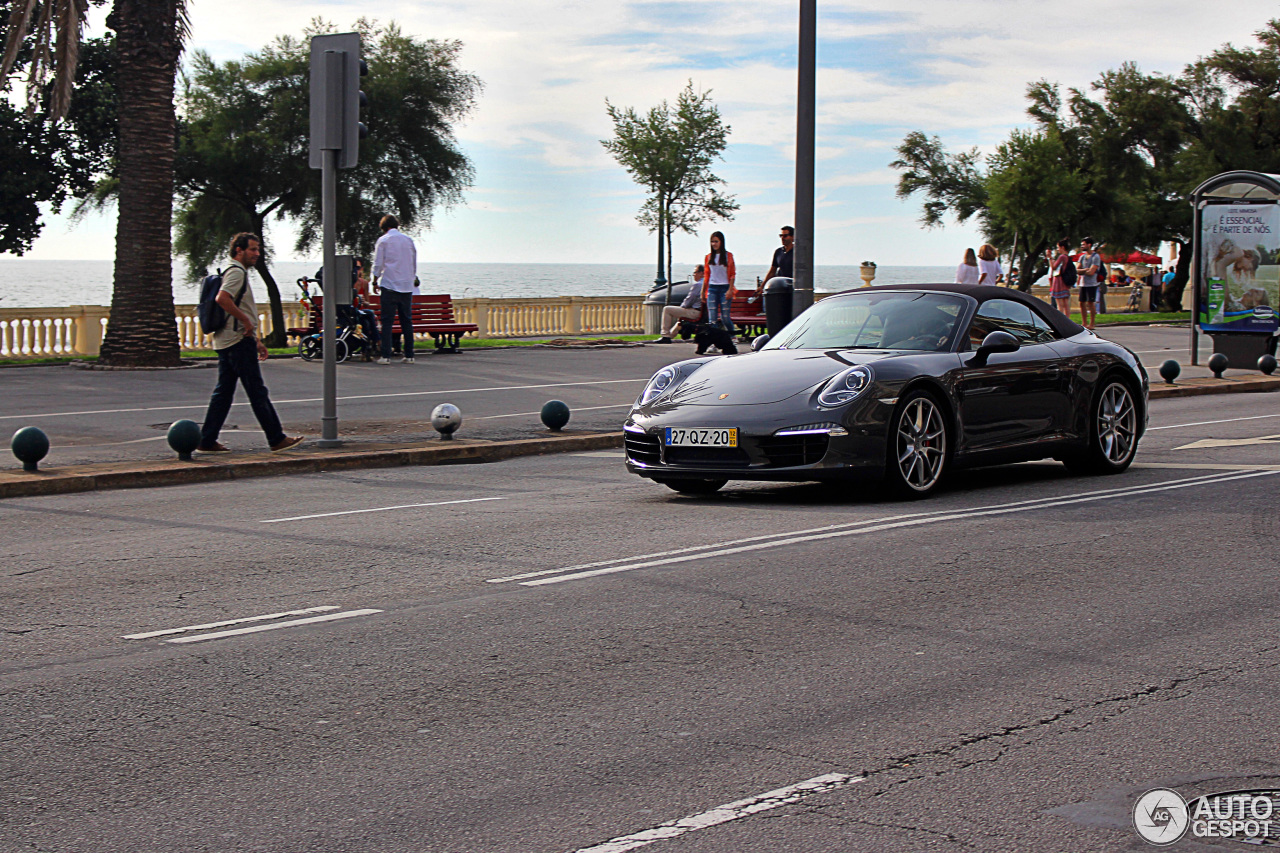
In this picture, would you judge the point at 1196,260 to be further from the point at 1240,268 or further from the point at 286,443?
the point at 286,443

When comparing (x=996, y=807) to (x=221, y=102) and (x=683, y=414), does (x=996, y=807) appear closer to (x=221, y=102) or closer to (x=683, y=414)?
(x=683, y=414)

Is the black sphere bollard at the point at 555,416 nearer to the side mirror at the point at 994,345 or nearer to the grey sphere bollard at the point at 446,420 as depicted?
the grey sphere bollard at the point at 446,420

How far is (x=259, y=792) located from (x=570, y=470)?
793 cm

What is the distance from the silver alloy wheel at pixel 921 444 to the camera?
9562 millimetres

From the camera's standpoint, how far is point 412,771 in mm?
4242

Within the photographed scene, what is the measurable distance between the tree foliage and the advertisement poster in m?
28.4

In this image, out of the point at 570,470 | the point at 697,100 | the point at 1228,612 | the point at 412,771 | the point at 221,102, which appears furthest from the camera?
the point at 697,100

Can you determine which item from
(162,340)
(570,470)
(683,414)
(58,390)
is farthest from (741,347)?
(683,414)

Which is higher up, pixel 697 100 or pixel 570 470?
pixel 697 100

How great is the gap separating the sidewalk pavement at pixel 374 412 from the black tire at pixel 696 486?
9.72ft

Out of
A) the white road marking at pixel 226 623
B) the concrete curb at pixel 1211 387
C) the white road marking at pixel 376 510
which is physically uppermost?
the concrete curb at pixel 1211 387

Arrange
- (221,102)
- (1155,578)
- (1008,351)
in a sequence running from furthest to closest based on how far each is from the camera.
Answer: (221,102)
(1008,351)
(1155,578)

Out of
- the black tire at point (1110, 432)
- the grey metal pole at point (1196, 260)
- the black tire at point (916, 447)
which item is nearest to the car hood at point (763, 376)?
the black tire at point (916, 447)

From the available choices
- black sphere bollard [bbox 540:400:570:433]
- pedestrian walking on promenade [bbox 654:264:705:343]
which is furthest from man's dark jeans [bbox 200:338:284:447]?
pedestrian walking on promenade [bbox 654:264:705:343]
